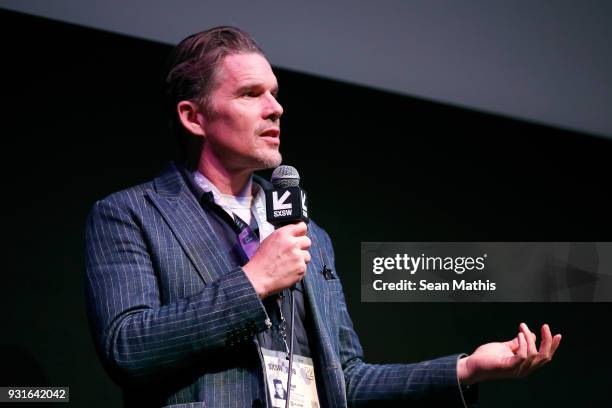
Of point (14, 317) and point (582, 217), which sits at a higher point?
point (582, 217)

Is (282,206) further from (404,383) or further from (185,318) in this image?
(404,383)

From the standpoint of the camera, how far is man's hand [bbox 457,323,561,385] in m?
1.80

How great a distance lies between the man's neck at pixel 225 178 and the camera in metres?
2.09

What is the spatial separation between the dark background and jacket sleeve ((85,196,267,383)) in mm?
1035

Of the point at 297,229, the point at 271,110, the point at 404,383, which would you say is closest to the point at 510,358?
the point at 404,383

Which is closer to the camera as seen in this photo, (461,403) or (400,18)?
(461,403)

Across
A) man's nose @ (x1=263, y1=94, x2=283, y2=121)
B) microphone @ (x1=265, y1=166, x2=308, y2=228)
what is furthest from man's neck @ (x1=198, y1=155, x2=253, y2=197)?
microphone @ (x1=265, y1=166, x2=308, y2=228)

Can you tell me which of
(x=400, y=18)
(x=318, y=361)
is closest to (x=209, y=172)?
(x=318, y=361)

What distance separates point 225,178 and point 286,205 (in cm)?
43

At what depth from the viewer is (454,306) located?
3.03m

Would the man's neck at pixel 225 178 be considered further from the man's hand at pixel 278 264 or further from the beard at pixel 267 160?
the man's hand at pixel 278 264

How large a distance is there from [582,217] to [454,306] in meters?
0.61

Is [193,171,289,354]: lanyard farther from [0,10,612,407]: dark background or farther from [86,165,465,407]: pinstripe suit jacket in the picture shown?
[0,10,612,407]: dark background

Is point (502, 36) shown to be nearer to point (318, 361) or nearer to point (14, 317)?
point (318, 361)
